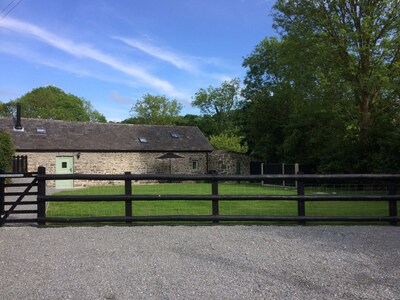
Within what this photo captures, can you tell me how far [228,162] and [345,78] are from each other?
1382 cm

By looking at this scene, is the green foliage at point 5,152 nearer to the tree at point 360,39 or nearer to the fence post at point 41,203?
A: the fence post at point 41,203

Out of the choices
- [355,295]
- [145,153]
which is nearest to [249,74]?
[145,153]

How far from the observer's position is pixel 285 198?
809cm

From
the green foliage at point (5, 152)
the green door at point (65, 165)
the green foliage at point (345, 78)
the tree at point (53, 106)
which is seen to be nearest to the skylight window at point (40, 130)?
the green door at point (65, 165)

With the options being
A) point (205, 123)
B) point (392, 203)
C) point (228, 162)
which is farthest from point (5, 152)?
point (205, 123)

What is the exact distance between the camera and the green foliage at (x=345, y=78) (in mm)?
21750

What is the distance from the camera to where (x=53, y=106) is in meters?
66.4

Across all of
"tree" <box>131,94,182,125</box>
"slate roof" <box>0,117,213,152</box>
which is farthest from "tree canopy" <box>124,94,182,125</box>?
"slate roof" <box>0,117,213,152</box>

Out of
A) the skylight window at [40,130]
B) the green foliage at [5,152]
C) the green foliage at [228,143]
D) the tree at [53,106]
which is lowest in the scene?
the green foliage at [5,152]

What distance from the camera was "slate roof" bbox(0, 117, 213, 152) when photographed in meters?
29.4

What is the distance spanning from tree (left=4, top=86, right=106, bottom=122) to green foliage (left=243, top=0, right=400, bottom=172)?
45455 millimetres

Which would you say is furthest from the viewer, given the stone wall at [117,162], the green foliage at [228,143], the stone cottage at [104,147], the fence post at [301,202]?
the green foliage at [228,143]

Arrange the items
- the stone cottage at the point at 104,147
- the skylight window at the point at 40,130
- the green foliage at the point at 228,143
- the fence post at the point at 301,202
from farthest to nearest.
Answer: the green foliage at the point at 228,143, the skylight window at the point at 40,130, the stone cottage at the point at 104,147, the fence post at the point at 301,202

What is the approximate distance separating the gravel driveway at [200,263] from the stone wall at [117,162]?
73.9ft
